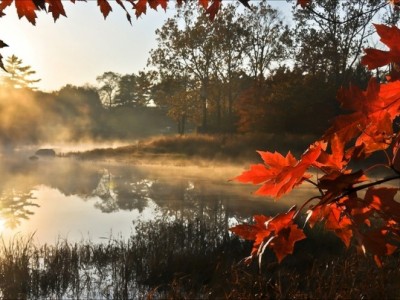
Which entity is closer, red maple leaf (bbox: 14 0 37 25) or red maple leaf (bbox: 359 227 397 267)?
red maple leaf (bbox: 359 227 397 267)

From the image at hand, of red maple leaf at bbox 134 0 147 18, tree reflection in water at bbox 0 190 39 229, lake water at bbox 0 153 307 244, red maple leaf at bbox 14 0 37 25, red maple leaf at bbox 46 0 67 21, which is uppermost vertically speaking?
red maple leaf at bbox 134 0 147 18

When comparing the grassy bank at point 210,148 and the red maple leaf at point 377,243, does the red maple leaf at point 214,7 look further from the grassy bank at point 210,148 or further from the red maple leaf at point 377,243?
the grassy bank at point 210,148

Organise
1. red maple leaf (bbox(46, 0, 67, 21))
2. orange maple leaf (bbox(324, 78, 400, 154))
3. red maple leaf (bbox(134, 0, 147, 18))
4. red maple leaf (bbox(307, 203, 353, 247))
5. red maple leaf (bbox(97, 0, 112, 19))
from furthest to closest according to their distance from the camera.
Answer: red maple leaf (bbox(134, 0, 147, 18)), red maple leaf (bbox(97, 0, 112, 19)), red maple leaf (bbox(46, 0, 67, 21)), red maple leaf (bbox(307, 203, 353, 247)), orange maple leaf (bbox(324, 78, 400, 154))

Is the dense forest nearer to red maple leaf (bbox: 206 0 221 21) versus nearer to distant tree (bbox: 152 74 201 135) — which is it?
distant tree (bbox: 152 74 201 135)

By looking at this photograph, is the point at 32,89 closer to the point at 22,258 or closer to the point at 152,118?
the point at 152,118

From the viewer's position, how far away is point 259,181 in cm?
133

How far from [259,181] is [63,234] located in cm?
874

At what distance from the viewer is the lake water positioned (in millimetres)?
10328

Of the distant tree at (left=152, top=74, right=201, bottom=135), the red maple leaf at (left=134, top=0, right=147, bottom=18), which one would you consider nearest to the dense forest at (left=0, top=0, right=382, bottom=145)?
the distant tree at (left=152, top=74, right=201, bottom=135)

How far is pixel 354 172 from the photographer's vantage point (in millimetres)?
1091

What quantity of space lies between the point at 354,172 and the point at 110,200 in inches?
548

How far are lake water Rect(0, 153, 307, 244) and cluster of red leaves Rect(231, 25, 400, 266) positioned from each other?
726 cm

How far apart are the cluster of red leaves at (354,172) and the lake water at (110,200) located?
7262 millimetres

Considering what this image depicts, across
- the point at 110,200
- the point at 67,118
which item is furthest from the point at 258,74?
the point at 67,118
